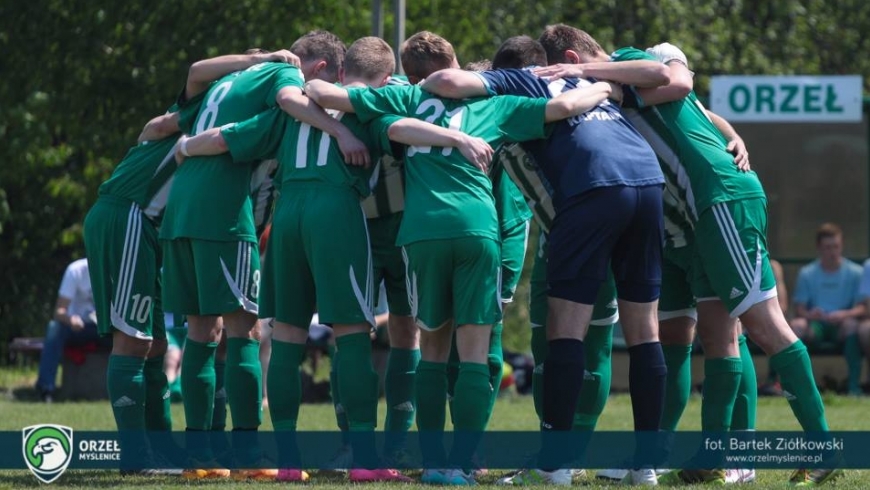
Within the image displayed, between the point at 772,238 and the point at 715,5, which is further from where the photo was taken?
the point at 715,5

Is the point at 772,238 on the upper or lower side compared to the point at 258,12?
lower

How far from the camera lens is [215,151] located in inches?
276

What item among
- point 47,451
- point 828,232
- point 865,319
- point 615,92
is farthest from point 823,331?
point 47,451

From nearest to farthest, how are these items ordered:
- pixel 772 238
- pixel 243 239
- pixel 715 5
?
pixel 243 239
pixel 772 238
pixel 715 5

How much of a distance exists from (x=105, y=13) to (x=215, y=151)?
29.1 feet

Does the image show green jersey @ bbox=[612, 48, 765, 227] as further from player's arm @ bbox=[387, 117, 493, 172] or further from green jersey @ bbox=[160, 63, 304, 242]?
green jersey @ bbox=[160, 63, 304, 242]

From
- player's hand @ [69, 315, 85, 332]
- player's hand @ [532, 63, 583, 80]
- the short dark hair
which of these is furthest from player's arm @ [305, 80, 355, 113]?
the short dark hair

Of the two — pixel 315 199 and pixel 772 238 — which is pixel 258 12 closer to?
pixel 772 238

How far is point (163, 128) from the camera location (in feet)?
24.6

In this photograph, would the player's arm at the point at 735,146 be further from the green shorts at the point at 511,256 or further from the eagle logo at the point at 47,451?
the eagle logo at the point at 47,451

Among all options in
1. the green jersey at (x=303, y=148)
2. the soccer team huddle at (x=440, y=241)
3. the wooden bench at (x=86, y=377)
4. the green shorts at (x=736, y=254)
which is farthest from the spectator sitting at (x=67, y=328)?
the green shorts at (x=736, y=254)

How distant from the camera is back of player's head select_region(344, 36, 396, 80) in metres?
7.05

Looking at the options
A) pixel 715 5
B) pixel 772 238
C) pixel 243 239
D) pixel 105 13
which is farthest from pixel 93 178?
pixel 715 5

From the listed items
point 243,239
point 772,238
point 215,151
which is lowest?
point 772,238
